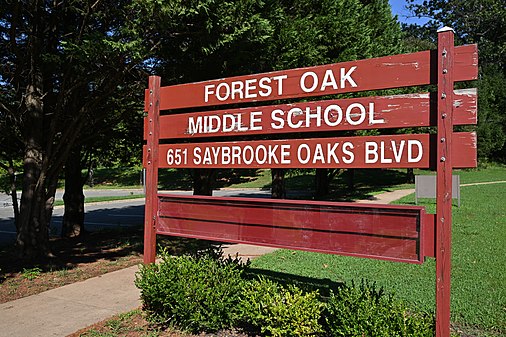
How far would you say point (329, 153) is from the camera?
3.86 meters

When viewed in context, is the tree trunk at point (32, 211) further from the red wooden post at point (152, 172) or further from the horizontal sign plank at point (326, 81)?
the horizontal sign plank at point (326, 81)

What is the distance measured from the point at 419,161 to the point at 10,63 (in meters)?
7.39

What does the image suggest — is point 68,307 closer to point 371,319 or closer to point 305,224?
point 305,224

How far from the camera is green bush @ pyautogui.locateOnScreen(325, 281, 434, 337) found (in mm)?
3312

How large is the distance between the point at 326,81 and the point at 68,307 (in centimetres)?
397

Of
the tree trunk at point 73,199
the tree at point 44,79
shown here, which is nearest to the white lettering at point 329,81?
the tree at point 44,79

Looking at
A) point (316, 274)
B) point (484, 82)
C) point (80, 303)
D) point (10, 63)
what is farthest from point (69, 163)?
point (484, 82)

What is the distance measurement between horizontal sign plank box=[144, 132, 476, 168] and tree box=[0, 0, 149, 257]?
112 inches

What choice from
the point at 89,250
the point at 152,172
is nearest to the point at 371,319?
the point at 152,172

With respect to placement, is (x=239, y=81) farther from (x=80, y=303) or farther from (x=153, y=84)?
(x=80, y=303)

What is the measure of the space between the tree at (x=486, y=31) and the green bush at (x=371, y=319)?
37.5 metres

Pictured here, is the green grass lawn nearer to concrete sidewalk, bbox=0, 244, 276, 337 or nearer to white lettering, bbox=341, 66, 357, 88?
white lettering, bbox=341, 66, 357, 88

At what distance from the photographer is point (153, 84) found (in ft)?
16.6

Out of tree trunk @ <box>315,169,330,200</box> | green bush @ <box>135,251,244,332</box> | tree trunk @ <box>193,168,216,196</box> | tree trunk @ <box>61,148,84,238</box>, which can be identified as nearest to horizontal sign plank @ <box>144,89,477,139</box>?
green bush @ <box>135,251,244,332</box>
